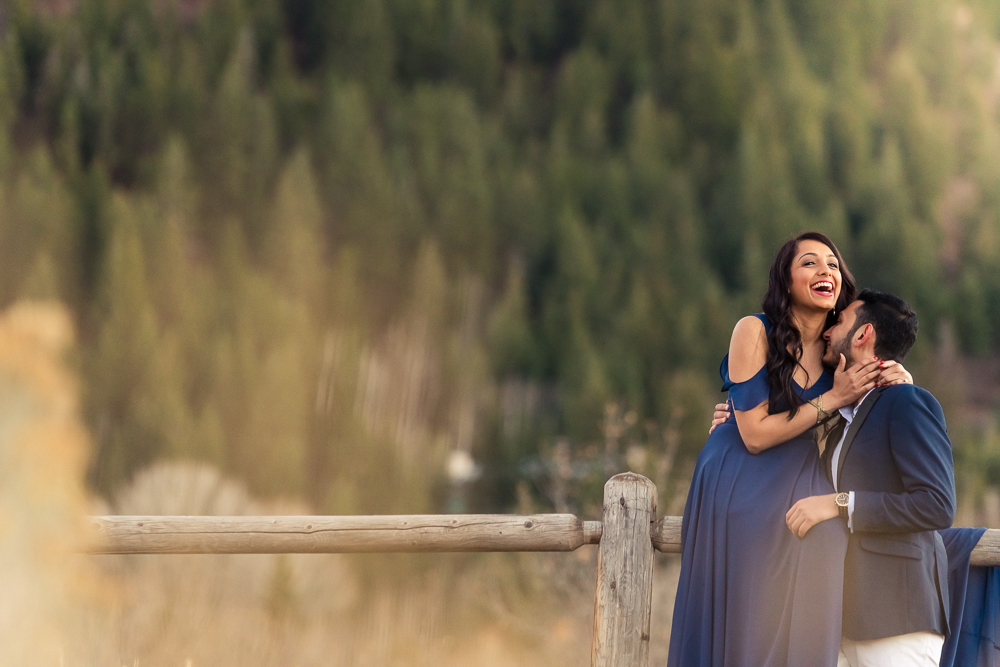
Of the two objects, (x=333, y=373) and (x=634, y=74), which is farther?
(x=634, y=74)

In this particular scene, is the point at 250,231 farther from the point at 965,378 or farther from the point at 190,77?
the point at 965,378

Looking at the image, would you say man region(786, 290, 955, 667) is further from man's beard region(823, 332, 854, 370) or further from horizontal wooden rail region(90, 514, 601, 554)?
horizontal wooden rail region(90, 514, 601, 554)

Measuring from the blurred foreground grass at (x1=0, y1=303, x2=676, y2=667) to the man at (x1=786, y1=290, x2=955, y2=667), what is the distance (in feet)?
7.34

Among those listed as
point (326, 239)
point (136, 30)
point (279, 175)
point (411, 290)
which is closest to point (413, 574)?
point (411, 290)

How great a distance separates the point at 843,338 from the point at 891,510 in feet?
1.31

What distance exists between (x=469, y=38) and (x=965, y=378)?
12787 millimetres

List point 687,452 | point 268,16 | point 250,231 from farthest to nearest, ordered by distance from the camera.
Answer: point 268,16, point 250,231, point 687,452

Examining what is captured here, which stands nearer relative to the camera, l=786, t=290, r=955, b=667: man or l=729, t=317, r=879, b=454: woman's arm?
l=786, t=290, r=955, b=667: man

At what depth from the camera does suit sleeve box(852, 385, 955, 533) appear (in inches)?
75.7

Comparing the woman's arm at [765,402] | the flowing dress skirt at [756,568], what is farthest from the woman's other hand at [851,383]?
A: the flowing dress skirt at [756,568]

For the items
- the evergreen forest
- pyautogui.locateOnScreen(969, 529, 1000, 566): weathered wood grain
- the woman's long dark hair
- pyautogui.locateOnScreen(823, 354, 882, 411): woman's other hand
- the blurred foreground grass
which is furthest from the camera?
the evergreen forest

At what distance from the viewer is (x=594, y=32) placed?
843 inches

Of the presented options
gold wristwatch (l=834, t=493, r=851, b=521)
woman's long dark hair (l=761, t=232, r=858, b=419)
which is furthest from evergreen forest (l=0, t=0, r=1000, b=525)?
gold wristwatch (l=834, t=493, r=851, b=521)

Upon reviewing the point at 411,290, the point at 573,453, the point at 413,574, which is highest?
the point at 411,290
